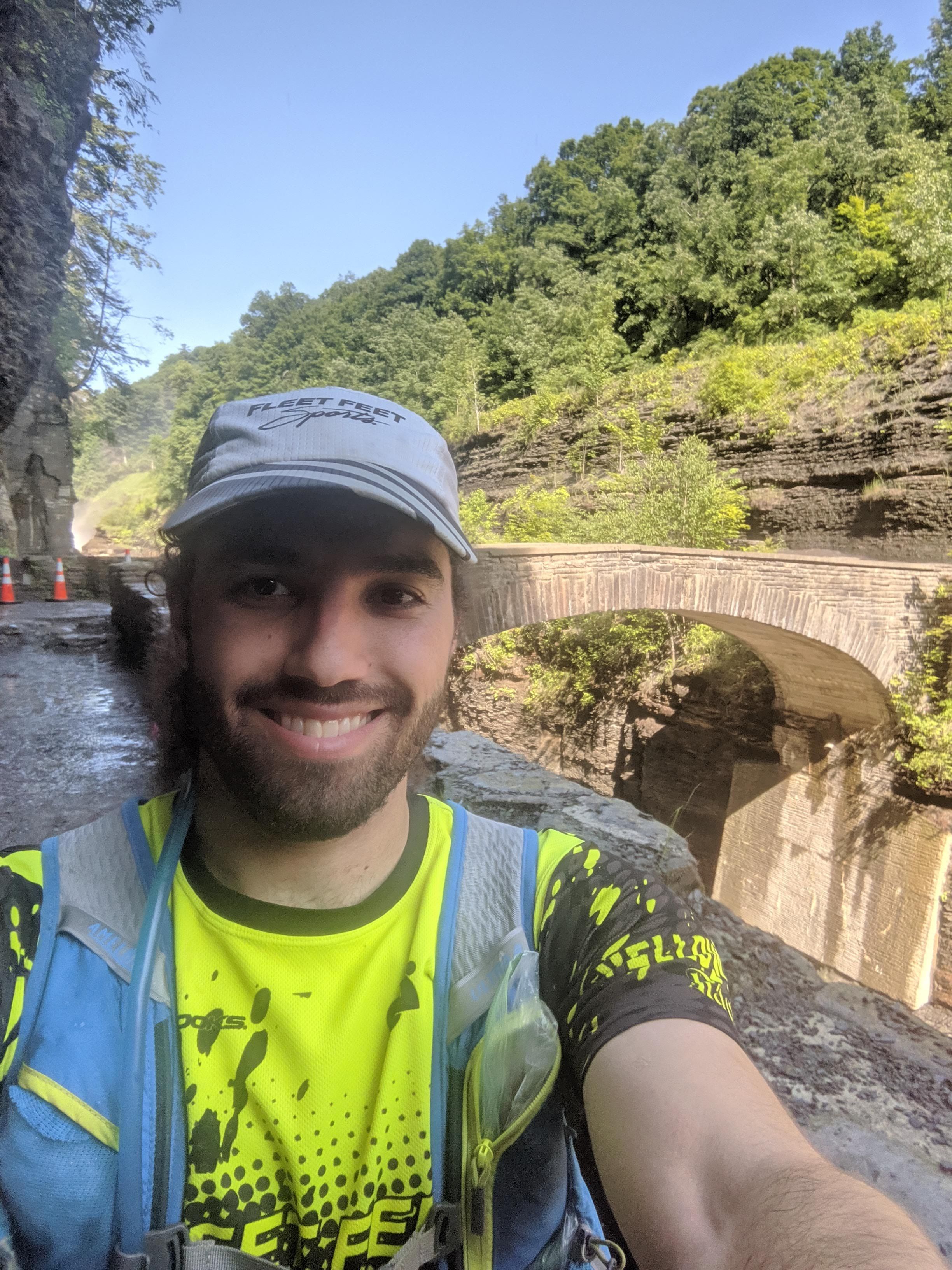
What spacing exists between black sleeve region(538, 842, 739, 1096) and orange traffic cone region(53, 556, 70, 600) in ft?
19.9

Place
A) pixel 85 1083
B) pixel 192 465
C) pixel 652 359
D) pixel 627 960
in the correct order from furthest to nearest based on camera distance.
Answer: pixel 652 359, pixel 192 465, pixel 627 960, pixel 85 1083

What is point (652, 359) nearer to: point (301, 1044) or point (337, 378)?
point (337, 378)

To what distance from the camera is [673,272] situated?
63.2 feet

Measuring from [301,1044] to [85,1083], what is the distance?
201mm

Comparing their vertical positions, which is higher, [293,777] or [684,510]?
[684,510]

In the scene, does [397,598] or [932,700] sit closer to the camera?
[397,598]

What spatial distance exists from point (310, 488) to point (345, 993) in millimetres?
575

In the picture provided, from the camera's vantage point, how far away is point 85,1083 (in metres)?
0.65

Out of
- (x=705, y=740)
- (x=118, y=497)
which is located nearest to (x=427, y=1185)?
(x=118, y=497)

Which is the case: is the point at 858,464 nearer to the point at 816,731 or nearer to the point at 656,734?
the point at 816,731

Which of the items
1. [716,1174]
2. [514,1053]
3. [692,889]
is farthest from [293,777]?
[692,889]

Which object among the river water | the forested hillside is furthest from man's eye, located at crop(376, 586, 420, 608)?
the forested hillside

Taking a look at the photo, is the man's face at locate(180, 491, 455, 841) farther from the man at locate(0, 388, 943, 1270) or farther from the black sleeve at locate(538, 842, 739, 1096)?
the black sleeve at locate(538, 842, 739, 1096)

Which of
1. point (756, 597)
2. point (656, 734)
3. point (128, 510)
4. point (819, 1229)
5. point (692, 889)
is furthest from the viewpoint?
point (656, 734)
